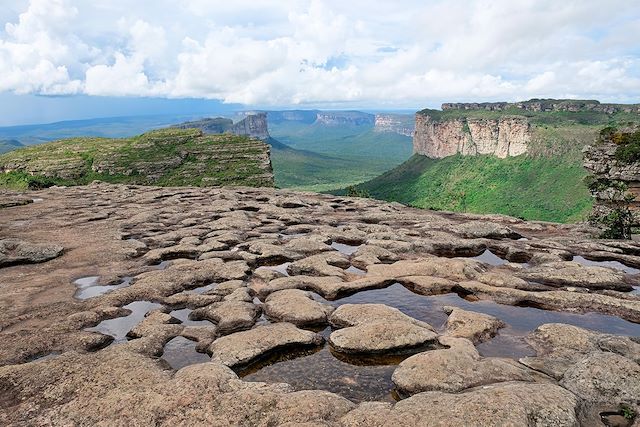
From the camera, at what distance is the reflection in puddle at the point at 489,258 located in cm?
3231

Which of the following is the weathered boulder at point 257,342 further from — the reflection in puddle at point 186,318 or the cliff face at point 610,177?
the cliff face at point 610,177

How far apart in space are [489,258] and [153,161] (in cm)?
11249

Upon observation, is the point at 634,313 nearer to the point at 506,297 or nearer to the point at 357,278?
the point at 506,297

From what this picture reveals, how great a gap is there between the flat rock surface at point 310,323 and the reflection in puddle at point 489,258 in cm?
29

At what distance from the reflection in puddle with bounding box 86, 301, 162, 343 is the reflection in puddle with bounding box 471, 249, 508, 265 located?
78.7 feet

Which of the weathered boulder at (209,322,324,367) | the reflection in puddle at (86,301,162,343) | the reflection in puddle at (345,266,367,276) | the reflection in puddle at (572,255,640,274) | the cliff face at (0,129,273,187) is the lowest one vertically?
the cliff face at (0,129,273,187)

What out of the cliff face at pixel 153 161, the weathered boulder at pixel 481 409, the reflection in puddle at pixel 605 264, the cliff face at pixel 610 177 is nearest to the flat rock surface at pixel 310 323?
the weathered boulder at pixel 481 409

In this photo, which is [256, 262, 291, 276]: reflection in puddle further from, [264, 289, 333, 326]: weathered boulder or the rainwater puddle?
the rainwater puddle

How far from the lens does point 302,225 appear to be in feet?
145

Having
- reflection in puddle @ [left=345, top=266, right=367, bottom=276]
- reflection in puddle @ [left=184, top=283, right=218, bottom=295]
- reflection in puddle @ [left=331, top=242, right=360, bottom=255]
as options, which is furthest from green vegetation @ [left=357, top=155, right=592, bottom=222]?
reflection in puddle @ [left=184, top=283, right=218, bottom=295]

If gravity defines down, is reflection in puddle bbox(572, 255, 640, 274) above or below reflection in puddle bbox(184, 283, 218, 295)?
above

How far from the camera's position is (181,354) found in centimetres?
1802

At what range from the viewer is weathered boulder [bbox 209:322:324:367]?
16.9 metres

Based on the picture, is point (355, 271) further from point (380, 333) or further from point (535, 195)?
point (535, 195)
